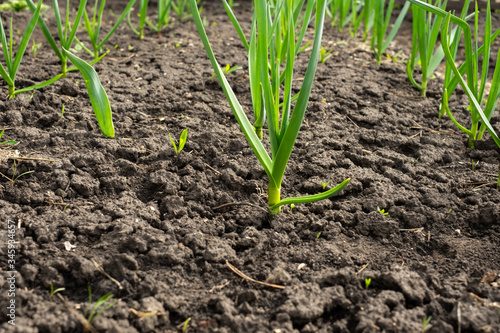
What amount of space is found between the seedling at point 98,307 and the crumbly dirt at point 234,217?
0.02 m

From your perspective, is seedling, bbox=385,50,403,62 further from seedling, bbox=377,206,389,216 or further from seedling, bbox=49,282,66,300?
seedling, bbox=49,282,66,300

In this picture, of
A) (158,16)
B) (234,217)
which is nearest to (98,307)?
(234,217)

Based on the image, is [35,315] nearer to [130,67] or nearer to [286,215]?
[286,215]

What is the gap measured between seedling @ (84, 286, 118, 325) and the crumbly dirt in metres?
0.02

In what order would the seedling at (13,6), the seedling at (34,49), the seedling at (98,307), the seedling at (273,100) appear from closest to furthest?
the seedling at (98,307) < the seedling at (273,100) < the seedling at (34,49) < the seedling at (13,6)

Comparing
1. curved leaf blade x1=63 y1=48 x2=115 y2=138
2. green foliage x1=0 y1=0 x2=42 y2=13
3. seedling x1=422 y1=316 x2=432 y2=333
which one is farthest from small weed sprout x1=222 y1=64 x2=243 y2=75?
green foliage x1=0 y1=0 x2=42 y2=13

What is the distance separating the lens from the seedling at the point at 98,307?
1.03 metres

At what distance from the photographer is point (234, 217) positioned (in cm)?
141

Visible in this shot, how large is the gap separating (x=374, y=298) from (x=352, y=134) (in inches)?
33.5

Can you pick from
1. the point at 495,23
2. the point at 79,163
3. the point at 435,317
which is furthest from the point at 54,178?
the point at 495,23

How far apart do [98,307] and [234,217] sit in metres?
0.48

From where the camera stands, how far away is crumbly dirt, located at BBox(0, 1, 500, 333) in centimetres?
110

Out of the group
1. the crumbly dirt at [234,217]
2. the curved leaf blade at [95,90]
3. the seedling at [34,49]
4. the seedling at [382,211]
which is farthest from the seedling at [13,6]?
the seedling at [382,211]

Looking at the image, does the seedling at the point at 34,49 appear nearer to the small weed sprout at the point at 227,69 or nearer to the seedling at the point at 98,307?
the small weed sprout at the point at 227,69
